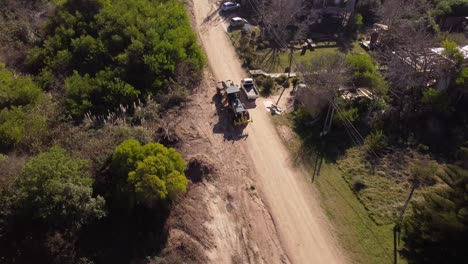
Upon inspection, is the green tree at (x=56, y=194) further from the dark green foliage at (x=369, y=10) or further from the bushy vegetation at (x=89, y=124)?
the dark green foliage at (x=369, y=10)

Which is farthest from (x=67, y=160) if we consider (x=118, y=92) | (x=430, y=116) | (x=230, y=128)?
(x=430, y=116)

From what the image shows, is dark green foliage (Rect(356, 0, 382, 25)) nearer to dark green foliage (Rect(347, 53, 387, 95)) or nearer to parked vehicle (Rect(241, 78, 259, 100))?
dark green foliage (Rect(347, 53, 387, 95))

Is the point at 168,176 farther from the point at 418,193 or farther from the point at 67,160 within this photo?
the point at 418,193

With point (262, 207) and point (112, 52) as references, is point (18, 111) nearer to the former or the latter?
point (112, 52)

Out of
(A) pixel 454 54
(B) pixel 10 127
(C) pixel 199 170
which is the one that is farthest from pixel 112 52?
(A) pixel 454 54

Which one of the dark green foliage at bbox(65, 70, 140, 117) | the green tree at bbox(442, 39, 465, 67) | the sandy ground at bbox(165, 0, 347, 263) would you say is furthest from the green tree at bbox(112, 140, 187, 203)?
the green tree at bbox(442, 39, 465, 67)

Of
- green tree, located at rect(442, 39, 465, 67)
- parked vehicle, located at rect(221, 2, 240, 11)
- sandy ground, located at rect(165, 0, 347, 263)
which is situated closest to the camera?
sandy ground, located at rect(165, 0, 347, 263)
